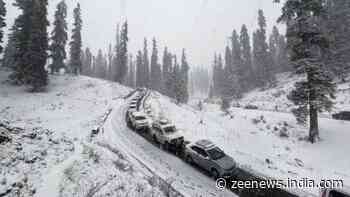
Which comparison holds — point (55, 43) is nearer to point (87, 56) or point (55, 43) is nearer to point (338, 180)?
point (87, 56)

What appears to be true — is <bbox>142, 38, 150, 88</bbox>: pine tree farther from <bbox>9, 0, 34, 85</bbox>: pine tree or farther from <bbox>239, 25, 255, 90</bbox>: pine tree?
<bbox>9, 0, 34, 85</bbox>: pine tree

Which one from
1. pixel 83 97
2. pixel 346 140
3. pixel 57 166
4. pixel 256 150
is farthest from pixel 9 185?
pixel 83 97

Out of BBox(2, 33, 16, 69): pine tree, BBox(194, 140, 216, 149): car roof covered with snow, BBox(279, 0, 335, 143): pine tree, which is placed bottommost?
BBox(194, 140, 216, 149): car roof covered with snow

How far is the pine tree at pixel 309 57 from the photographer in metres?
16.4

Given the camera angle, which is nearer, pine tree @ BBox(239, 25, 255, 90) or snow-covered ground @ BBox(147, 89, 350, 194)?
snow-covered ground @ BBox(147, 89, 350, 194)

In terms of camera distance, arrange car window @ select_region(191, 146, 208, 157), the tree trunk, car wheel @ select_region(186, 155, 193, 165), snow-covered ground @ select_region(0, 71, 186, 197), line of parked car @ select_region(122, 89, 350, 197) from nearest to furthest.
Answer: snow-covered ground @ select_region(0, 71, 186, 197) < line of parked car @ select_region(122, 89, 350, 197) < car window @ select_region(191, 146, 208, 157) < car wheel @ select_region(186, 155, 193, 165) < the tree trunk

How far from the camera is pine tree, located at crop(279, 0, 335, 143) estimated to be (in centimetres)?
1636

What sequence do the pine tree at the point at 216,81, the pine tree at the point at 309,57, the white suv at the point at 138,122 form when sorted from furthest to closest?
the pine tree at the point at 216,81 → the white suv at the point at 138,122 → the pine tree at the point at 309,57

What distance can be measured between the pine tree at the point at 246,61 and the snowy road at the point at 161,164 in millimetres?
52227

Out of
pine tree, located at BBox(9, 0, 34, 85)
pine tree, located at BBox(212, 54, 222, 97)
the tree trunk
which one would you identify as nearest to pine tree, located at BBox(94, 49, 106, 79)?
pine tree, located at BBox(9, 0, 34, 85)

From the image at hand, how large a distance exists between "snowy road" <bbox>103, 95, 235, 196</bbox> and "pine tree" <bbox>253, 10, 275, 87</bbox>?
1956 inches

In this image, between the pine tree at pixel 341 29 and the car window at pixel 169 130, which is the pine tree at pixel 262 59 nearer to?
the pine tree at pixel 341 29

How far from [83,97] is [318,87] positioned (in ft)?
112

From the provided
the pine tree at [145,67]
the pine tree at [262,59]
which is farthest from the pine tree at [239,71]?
the pine tree at [145,67]
